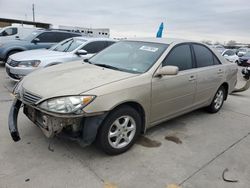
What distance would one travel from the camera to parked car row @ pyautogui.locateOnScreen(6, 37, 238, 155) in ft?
8.13

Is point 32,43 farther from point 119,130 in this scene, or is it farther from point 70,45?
point 119,130

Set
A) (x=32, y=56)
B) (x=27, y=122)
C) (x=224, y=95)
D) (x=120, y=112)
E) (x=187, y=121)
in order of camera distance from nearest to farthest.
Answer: (x=120, y=112), (x=27, y=122), (x=187, y=121), (x=224, y=95), (x=32, y=56)

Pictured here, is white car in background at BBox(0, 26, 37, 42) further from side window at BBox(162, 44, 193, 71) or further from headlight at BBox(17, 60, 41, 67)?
side window at BBox(162, 44, 193, 71)

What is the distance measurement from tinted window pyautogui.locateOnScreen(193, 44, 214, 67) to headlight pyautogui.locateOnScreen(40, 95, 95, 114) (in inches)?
93.5

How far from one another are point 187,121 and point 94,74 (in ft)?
7.15

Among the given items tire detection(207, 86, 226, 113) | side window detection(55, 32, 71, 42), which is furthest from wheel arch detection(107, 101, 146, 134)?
side window detection(55, 32, 71, 42)

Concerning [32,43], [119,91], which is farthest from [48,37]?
[119,91]

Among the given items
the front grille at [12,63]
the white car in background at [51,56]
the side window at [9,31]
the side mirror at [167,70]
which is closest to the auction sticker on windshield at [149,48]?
the side mirror at [167,70]

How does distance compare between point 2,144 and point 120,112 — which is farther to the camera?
point 2,144

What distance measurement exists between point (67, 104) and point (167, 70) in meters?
1.42

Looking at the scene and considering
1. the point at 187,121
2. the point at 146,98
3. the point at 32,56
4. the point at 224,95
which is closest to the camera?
the point at 146,98

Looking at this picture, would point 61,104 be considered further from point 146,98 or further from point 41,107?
point 146,98

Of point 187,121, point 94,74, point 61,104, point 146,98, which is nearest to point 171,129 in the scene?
point 187,121

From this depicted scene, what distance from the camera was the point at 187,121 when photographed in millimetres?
4219
